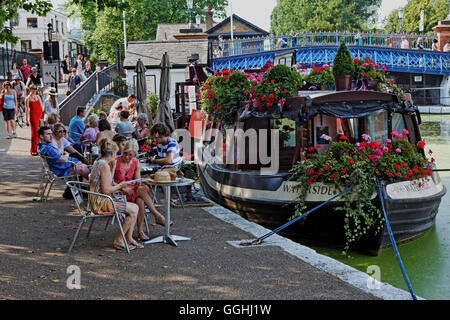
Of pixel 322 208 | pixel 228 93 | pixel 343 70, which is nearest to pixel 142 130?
pixel 228 93

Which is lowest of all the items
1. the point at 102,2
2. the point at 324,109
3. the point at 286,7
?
the point at 324,109

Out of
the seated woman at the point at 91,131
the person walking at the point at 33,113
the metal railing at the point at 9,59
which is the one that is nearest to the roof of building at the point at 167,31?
the metal railing at the point at 9,59

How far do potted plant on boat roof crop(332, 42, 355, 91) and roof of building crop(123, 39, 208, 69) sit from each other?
27560mm

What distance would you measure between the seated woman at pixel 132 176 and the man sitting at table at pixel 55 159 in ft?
8.01

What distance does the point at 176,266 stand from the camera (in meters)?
6.14

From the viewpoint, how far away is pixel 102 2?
44.0 ft

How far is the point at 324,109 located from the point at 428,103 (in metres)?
36.1

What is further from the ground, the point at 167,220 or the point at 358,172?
the point at 358,172

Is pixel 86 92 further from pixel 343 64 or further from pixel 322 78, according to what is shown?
pixel 343 64

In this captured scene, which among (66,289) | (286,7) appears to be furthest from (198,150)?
(286,7)

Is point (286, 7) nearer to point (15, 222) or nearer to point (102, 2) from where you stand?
point (102, 2)

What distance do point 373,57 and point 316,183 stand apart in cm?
3603

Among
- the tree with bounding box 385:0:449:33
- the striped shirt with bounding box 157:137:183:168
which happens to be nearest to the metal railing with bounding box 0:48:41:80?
the striped shirt with bounding box 157:137:183:168

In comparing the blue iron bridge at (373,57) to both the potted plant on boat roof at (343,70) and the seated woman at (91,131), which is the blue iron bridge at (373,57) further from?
the potted plant on boat roof at (343,70)
